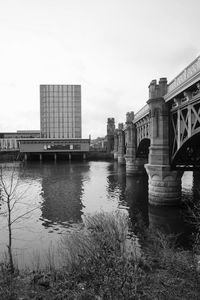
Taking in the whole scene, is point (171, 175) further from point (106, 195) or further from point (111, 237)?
point (111, 237)

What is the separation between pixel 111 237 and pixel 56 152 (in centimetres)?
8475

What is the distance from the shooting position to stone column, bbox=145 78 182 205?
755 inches

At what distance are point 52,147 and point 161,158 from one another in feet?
252

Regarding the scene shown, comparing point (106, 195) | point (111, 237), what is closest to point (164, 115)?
point (106, 195)

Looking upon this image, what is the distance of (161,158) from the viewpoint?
64.1 ft

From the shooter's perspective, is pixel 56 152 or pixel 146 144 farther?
pixel 56 152

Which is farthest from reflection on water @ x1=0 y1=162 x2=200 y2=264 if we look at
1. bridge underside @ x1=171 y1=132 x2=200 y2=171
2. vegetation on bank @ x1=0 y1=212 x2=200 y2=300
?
bridge underside @ x1=171 y1=132 x2=200 y2=171

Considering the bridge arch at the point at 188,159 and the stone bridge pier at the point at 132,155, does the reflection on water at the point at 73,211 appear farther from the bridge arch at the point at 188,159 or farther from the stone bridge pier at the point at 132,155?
the stone bridge pier at the point at 132,155

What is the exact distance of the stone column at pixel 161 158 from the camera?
1919 cm

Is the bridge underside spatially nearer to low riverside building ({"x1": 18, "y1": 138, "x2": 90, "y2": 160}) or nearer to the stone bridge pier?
the stone bridge pier

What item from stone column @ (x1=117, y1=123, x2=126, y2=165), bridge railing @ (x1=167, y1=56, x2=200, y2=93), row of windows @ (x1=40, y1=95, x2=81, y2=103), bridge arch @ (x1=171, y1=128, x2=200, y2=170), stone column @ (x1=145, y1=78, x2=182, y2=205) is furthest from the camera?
row of windows @ (x1=40, y1=95, x2=81, y2=103)

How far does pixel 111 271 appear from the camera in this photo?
646 centimetres

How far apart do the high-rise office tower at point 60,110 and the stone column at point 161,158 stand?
118 meters

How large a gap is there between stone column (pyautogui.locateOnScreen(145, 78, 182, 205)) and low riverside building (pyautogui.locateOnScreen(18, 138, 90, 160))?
72.5 metres
